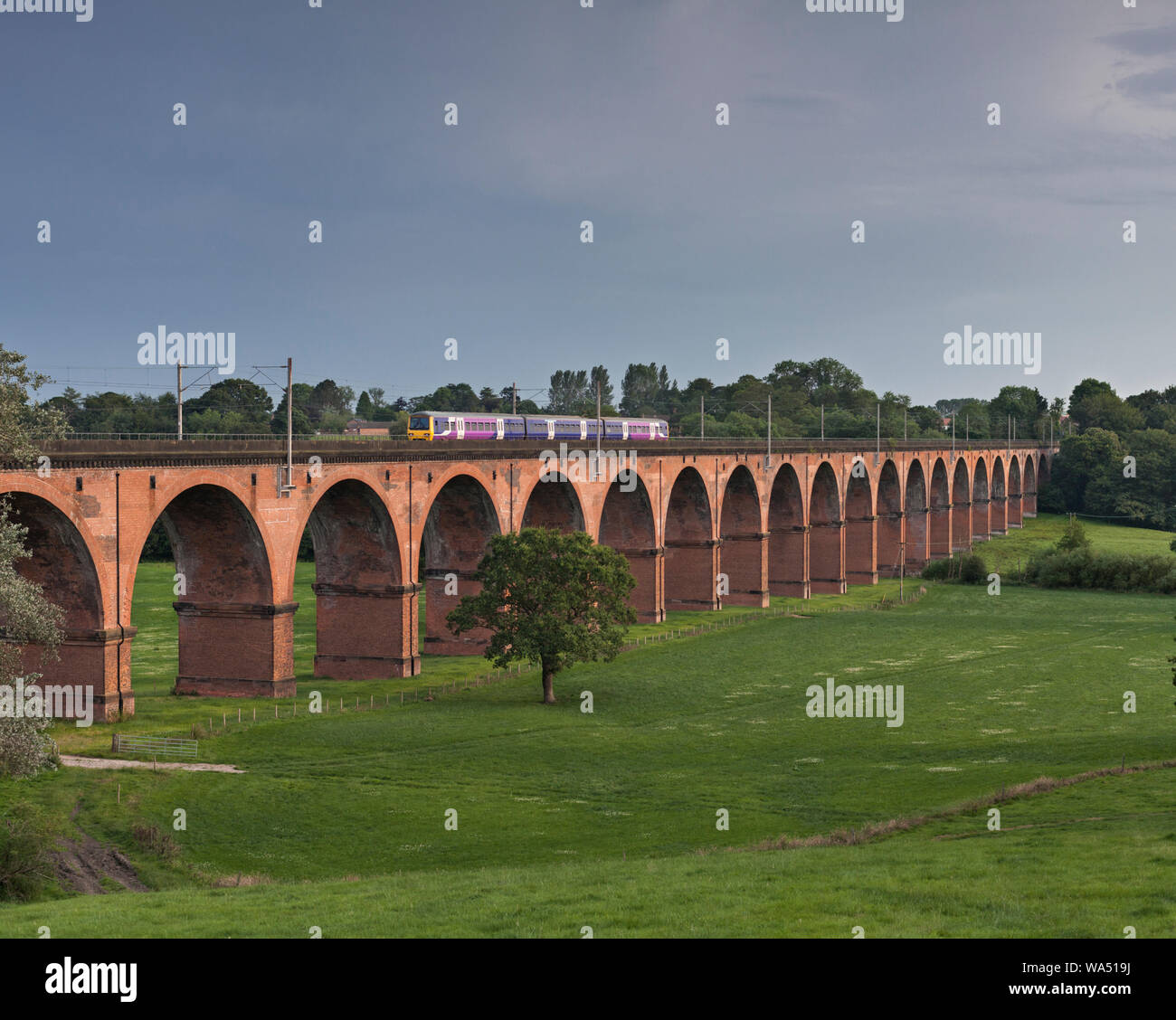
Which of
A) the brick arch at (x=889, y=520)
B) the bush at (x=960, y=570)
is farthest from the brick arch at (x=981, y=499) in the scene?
the bush at (x=960, y=570)

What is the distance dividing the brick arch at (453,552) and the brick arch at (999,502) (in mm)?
97248

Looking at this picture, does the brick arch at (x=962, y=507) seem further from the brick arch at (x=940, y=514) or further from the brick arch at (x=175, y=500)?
the brick arch at (x=175, y=500)

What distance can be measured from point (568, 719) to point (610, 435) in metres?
40.0

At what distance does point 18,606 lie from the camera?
28.5 meters

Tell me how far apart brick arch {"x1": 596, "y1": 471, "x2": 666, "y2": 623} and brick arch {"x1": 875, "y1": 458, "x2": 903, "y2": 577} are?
4138 cm

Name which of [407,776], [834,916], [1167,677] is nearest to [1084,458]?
[1167,677]

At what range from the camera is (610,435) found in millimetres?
84875

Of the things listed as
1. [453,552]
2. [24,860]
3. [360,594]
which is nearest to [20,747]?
[24,860]

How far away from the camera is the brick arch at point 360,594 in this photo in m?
55.2

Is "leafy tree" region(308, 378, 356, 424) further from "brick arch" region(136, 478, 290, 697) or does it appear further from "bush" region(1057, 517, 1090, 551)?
"brick arch" region(136, 478, 290, 697)

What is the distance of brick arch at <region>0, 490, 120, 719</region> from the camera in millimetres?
40406

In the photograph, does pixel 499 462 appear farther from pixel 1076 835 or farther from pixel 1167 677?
pixel 1076 835

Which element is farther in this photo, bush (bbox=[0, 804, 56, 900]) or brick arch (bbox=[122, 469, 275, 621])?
brick arch (bbox=[122, 469, 275, 621])

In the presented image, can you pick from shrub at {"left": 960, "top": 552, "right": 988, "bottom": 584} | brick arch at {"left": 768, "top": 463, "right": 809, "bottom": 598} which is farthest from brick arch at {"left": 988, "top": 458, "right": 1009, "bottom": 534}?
brick arch at {"left": 768, "top": 463, "right": 809, "bottom": 598}
